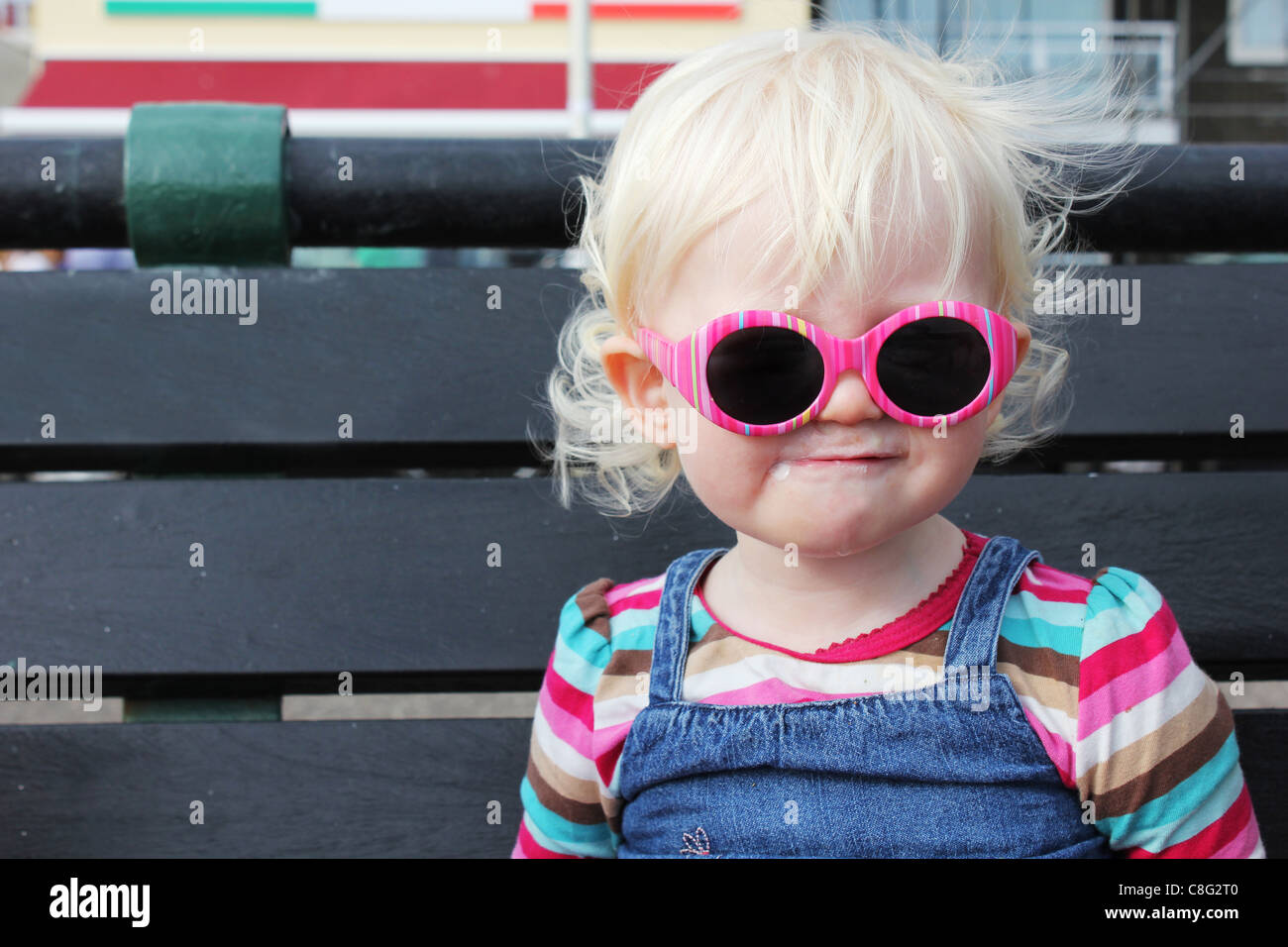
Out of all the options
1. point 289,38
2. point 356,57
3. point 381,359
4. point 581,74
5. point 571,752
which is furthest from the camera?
point 289,38

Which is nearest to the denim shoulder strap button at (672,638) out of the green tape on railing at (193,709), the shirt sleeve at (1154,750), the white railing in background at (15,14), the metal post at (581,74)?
the shirt sleeve at (1154,750)

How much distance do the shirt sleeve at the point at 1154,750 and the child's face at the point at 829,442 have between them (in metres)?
0.20

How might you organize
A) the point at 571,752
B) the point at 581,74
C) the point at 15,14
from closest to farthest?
the point at 571,752
the point at 581,74
the point at 15,14

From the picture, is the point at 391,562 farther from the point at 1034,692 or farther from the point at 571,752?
the point at 1034,692

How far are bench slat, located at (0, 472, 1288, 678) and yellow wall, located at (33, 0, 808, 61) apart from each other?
445 cm

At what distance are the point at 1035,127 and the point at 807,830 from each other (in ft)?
2.13

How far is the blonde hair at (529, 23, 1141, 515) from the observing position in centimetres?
88

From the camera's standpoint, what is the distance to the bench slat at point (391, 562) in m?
1.22

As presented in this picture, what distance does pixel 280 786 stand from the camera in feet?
4.08

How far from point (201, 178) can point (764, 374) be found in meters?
0.68

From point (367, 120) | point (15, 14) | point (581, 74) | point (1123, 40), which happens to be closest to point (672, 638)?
point (581, 74)

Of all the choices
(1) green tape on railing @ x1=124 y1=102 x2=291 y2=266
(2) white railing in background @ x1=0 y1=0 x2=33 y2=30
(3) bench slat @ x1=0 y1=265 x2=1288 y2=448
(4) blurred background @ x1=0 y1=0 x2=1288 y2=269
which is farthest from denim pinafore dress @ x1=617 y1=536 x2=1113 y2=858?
(2) white railing in background @ x1=0 y1=0 x2=33 y2=30

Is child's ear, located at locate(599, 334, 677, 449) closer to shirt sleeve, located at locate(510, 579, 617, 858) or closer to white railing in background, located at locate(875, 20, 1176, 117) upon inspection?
shirt sleeve, located at locate(510, 579, 617, 858)
